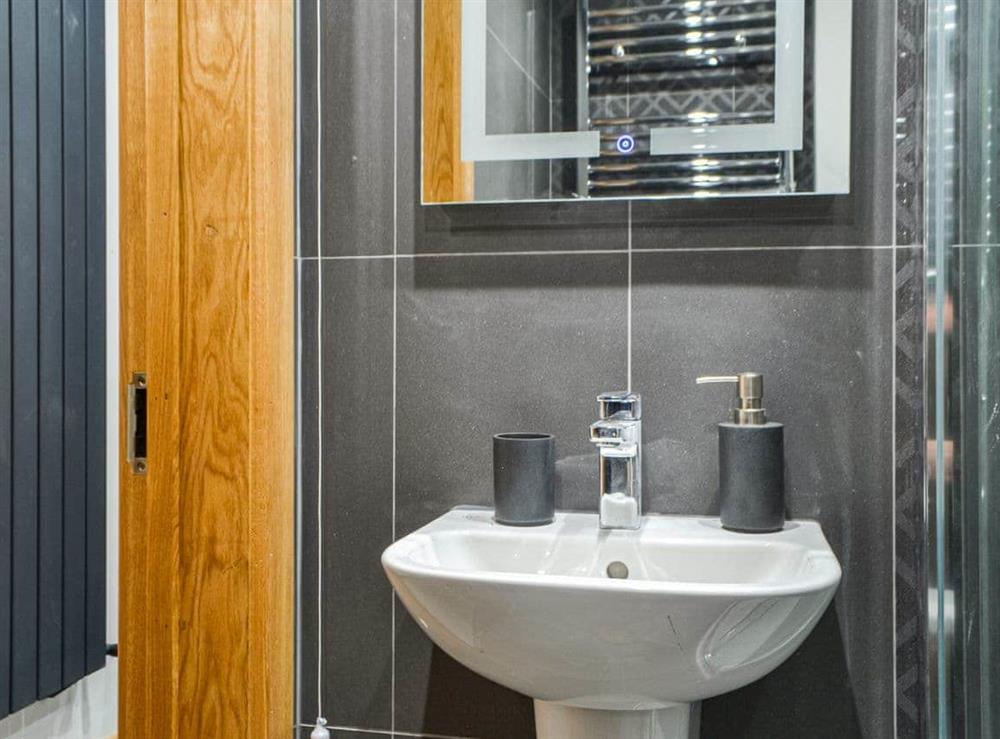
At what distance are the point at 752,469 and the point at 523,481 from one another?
0.92 feet

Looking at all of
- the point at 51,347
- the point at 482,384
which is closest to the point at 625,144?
the point at 482,384

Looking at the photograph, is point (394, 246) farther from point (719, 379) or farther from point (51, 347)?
point (51, 347)

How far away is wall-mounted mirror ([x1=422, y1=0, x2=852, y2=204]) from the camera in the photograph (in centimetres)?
116

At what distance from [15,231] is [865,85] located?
149 cm

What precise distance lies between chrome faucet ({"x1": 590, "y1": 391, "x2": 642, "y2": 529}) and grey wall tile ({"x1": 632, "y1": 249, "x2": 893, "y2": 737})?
0.10m

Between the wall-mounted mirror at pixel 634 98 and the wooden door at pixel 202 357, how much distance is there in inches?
10.1

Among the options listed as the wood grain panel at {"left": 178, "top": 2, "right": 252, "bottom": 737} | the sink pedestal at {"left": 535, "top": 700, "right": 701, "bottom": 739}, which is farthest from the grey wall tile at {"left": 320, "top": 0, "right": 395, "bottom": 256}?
the sink pedestal at {"left": 535, "top": 700, "right": 701, "bottom": 739}

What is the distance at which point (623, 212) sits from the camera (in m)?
1.23

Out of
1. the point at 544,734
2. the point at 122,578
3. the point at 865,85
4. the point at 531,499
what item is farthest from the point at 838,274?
the point at 122,578

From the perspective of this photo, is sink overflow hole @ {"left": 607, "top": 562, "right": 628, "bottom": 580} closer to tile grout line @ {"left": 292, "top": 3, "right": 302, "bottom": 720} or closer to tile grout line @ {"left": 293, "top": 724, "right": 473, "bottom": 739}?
tile grout line @ {"left": 293, "top": 724, "right": 473, "bottom": 739}

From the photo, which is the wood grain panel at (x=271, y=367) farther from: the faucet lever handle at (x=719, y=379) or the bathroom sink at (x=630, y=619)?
the faucet lever handle at (x=719, y=379)

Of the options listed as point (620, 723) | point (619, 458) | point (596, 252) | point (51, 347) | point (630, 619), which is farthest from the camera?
point (51, 347)

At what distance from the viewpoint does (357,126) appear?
1311mm

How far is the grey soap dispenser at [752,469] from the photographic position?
43.8 inches
